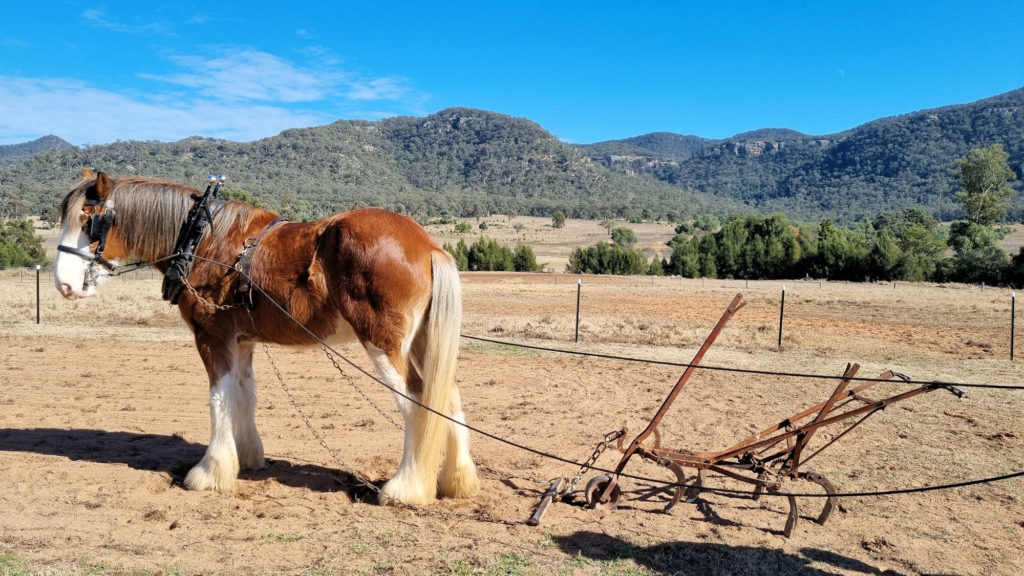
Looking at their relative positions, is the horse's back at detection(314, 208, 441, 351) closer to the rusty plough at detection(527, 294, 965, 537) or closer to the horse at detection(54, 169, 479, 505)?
the horse at detection(54, 169, 479, 505)

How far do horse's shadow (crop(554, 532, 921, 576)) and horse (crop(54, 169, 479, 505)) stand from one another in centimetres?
129

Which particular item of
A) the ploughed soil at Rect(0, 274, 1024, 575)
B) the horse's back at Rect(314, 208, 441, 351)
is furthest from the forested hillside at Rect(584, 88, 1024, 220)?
the horse's back at Rect(314, 208, 441, 351)

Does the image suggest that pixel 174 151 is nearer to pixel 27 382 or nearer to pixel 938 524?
pixel 27 382

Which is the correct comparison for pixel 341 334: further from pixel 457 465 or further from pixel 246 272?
pixel 457 465

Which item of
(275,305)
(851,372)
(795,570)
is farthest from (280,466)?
(851,372)

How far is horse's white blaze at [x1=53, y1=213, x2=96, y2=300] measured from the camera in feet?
16.5

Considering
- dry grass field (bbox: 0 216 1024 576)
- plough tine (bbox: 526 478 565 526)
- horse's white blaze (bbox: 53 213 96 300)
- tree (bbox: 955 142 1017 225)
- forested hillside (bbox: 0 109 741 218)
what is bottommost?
dry grass field (bbox: 0 216 1024 576)

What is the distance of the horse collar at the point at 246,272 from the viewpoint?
509cm

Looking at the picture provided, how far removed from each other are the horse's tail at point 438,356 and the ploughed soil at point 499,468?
627 mm

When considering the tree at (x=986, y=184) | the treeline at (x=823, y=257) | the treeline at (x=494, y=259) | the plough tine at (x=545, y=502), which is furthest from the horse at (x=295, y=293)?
the tree at (x=986, y=184)

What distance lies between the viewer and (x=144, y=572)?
3.85m

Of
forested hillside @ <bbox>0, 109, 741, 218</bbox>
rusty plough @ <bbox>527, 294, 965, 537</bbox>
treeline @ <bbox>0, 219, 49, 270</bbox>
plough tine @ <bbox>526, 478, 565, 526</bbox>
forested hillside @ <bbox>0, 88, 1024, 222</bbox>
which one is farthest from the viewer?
forested hillside @ <bbox>0, 88, 1024, 222</bbox>

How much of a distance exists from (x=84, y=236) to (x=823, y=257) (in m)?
48.1

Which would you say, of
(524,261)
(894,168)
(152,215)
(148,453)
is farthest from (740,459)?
(894,168)
